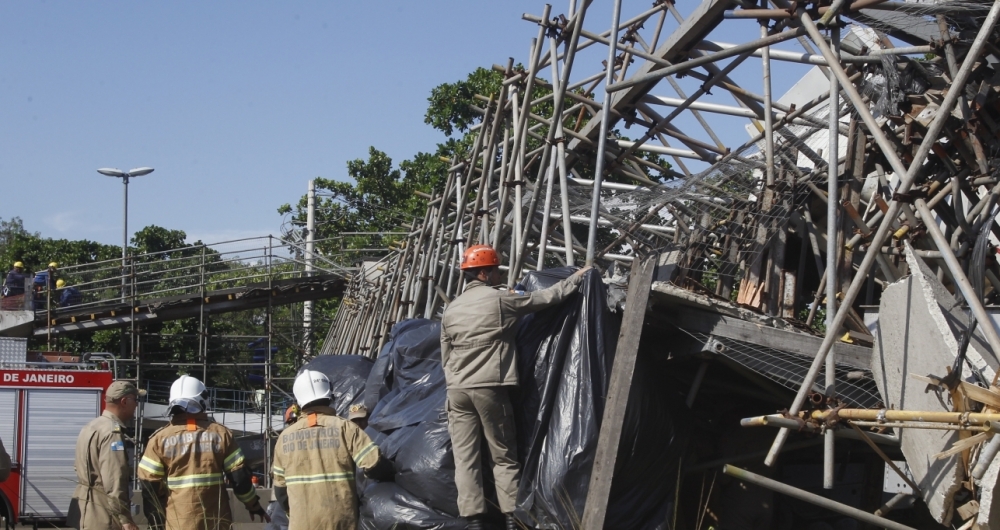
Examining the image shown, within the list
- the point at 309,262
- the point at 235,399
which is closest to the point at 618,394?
the point at 235,399

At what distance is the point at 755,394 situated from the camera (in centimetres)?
617

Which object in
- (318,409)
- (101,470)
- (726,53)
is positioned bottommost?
(101,470)

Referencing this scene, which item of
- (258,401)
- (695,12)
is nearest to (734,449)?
(695,12)

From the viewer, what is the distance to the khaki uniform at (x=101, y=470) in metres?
5.89

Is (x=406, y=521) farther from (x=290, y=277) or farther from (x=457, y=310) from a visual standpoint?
(x=290, y=277)

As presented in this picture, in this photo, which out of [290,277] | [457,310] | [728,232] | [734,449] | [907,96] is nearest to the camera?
[907,96]

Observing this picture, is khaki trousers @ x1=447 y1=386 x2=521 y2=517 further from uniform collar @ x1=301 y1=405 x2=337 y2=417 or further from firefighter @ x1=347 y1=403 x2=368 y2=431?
firefighter @ x1=347 y1=403 x2=368 y2=431

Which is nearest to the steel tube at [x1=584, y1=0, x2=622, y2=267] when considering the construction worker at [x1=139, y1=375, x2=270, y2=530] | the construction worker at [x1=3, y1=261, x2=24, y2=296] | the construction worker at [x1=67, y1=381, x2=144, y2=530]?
the construction worker at [x1=139, y1=375, x2=270, y2=530]

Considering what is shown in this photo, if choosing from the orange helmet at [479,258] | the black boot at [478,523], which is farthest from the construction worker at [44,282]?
the black boot at [478,523]

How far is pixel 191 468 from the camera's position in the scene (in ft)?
18.4

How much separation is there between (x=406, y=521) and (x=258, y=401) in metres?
14.2

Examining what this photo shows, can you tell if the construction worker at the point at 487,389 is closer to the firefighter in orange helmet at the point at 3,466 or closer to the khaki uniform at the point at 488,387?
the khaki uniform at the point at 488,387

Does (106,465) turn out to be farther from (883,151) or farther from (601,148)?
(883,151)

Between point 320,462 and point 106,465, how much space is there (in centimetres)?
151
